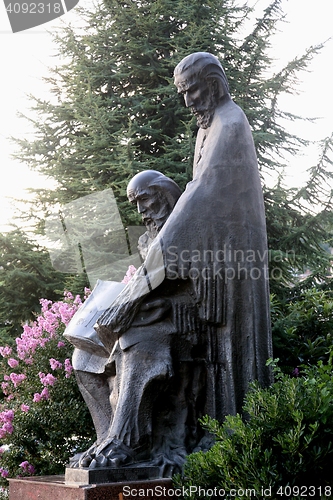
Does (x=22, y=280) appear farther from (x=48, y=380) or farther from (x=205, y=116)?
(x=205, y=116)

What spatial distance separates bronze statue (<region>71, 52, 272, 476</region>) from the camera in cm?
446

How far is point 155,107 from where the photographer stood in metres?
14.9

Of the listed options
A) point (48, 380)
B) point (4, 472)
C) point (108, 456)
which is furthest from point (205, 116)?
point (4, 472)

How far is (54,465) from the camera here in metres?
7.20

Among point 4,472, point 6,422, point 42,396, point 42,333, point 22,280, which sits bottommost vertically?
point 4,472

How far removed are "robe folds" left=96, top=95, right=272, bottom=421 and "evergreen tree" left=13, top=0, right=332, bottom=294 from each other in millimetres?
9165

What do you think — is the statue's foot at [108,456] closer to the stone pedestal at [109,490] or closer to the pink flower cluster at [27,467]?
the stone pedestal at [109,490]

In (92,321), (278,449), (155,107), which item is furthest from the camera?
(155,107)

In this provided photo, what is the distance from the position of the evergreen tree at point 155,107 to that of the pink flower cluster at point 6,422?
6.75 metres

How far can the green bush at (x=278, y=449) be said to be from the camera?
138 inches

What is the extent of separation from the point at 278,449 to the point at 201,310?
43.8 inches

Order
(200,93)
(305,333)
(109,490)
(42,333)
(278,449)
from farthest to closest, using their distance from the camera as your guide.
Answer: (42,333) → (305,333) → (200,93) → (109,490) → (278,449)

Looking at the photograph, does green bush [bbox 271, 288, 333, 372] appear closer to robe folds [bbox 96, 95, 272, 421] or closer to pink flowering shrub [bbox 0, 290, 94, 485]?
pink flowering shrub [bbox 0, 290, 94, 485]

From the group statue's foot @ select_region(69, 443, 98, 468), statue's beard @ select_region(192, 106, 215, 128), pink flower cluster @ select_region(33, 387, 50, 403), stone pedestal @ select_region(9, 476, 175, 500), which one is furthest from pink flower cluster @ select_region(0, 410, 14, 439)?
statue's beard @ select_region(192, 106, 215, 128)
